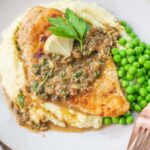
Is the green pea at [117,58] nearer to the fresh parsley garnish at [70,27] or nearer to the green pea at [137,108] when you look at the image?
the fresh parsley garnish at [70,27]

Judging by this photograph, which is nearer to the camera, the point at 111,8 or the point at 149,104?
the point at 149,104

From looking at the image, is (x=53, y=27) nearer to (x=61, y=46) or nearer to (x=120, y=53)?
(x=61, y=46)

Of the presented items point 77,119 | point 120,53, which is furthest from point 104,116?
point 120,53

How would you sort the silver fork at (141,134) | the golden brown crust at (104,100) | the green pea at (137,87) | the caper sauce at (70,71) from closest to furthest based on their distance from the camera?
the silver fork at (141,134), the golden brown crust at (104,100), the caper sauce at (70,71), the green pea at (137,87)

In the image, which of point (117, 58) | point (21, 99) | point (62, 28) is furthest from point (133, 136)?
point (62, 28)

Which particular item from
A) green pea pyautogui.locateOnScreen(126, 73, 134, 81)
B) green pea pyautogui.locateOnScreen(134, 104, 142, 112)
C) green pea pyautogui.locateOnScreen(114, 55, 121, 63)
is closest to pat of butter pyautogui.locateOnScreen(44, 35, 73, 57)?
green pea pyautogui.locateOnScreen(114, 55, 121, 63)

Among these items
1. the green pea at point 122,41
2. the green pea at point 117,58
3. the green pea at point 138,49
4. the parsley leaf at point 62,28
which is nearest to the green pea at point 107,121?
the green pea at point 117,58
